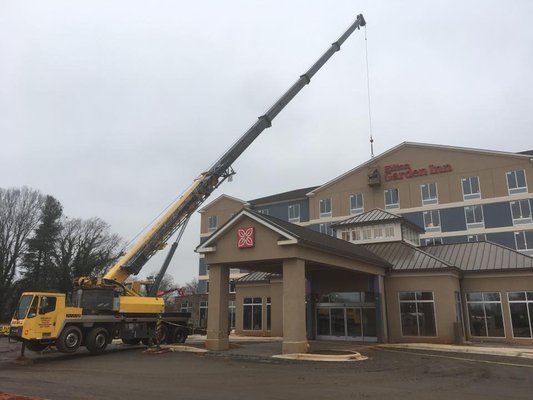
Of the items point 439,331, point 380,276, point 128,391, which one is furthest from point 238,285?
point 128,391

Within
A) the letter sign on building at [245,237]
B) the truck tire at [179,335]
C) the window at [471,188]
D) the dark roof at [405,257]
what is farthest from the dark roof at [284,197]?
the letter sign on building at [245,237]

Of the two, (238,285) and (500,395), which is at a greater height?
(238,285)

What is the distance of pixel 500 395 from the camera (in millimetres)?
10758

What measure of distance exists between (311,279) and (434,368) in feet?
44.6

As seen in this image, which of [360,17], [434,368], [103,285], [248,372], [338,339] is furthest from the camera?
[360,17]

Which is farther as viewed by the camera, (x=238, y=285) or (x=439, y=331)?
(x=238, y=285)

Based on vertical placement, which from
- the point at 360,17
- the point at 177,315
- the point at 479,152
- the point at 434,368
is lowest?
the point at 434,368

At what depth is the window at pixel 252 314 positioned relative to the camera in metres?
35.3

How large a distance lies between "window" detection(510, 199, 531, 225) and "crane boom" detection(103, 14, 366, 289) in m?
25.1

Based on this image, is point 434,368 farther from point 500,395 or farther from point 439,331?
point 439,331

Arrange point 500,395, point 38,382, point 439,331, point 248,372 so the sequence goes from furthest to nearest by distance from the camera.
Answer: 1. point 439,331
2. point 248,372
3. point 38,382
4. point 500,395

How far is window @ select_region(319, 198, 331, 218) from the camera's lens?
53.1m

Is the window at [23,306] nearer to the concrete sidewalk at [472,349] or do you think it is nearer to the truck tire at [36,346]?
the truck tire at [36,346]

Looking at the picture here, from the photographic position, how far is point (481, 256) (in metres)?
29.0
